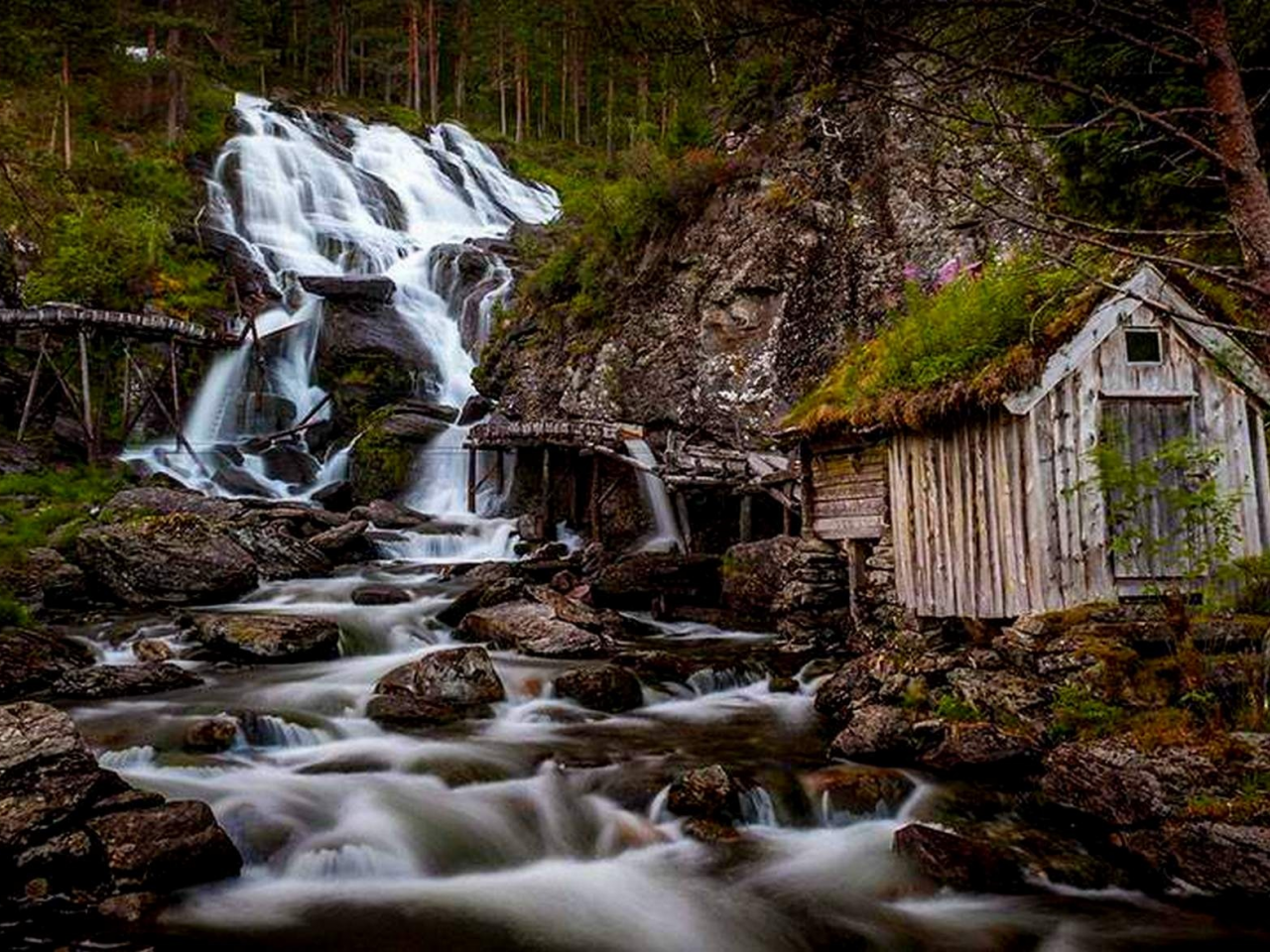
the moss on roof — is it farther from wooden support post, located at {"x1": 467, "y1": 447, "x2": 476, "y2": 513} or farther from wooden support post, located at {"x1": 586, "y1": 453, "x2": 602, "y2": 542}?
wooden support post, located at {"x1": 467, "y1": 447, "x2": 476, "y2": 513}

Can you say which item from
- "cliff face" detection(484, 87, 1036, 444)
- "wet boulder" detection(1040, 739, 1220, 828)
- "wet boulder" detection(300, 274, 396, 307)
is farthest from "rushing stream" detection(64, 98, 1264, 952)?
"wet boulder" detection(300, 274, 396, 307)

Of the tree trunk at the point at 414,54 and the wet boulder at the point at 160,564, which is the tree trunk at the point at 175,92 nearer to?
the tree trunk at the point at 414,54

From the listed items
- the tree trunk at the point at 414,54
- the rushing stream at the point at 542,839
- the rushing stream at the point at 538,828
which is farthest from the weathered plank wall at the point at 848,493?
the tree trunk at the point at 414,54

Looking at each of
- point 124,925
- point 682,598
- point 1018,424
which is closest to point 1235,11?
point 1018,424

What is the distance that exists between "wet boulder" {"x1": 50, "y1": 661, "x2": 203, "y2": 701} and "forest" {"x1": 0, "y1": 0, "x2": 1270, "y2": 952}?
0.06 m

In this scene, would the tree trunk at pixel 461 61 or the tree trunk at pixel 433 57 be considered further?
the tree trunk at pixel 461 61

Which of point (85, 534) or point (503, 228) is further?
point (503, 228)

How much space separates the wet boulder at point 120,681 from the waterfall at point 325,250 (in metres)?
13.1

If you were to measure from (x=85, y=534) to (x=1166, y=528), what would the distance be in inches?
645

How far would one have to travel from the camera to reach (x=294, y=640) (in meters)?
12.0

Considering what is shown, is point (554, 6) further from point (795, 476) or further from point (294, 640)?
point (795, 476)

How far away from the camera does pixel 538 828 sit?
698cm

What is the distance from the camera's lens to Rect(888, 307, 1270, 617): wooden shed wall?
8.31 meters

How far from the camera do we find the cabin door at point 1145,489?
316 inches
